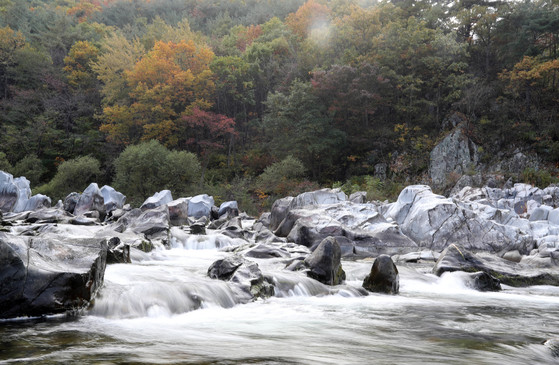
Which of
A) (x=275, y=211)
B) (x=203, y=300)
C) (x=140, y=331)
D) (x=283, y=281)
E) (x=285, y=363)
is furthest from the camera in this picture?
(x=275, y=211)

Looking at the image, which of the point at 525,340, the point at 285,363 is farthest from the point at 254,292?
the point at 525,340

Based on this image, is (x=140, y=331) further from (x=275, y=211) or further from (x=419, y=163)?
(x=419, y=163)

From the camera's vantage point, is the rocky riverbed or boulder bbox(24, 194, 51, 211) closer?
the rocky riverbed

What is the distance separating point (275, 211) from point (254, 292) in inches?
375

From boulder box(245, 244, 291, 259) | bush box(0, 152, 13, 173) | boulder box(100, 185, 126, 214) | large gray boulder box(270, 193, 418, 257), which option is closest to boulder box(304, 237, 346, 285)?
boulder box(245, 244, 291, 259)

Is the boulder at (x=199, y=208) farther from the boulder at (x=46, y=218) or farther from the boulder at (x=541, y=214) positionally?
the boulder at (x=541, y=214)

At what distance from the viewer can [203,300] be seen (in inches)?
202

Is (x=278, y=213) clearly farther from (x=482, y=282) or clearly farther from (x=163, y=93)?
(x=163, y=93)

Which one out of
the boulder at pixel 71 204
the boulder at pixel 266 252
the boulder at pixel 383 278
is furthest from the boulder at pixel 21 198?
the boulder at pixel 383 278

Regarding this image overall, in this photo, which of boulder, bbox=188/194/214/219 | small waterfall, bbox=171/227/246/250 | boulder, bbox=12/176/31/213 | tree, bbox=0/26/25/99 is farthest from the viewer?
tree, bbox=0/26/25/99

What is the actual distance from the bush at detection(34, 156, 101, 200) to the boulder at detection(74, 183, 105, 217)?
22.0ft

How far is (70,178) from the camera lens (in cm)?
2527

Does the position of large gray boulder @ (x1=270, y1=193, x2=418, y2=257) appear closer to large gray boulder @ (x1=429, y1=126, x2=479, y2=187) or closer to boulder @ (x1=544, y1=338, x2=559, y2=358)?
boulder @ (x1=544, y1=338, x2=559, y2=358)

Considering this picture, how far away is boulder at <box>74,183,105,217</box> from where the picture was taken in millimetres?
18841
